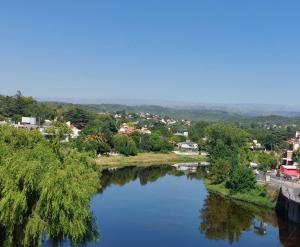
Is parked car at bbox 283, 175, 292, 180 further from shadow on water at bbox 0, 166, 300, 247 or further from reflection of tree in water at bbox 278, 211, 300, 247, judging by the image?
reflection of tree in water at bbox 278, 211, 300, 247

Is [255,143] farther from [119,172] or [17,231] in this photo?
[17,231]

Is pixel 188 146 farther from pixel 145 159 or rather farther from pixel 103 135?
pixel 103 135

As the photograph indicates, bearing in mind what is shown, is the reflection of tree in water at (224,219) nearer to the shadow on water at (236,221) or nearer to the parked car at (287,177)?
the shadow on water at (236,221)

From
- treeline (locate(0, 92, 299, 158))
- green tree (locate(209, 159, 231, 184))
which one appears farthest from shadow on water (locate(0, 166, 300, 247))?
treeline (locate(0, 92, 299, 158))

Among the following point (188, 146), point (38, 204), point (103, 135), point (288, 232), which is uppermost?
point (38, 204)

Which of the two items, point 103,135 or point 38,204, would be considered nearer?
A: point 38,204

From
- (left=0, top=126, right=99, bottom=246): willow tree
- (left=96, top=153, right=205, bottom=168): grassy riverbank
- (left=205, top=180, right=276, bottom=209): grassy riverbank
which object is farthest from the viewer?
(left=96, top=153, right=205, bottom=168): grassy riverbank

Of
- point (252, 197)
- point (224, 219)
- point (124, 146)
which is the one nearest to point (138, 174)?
point (124, 146)

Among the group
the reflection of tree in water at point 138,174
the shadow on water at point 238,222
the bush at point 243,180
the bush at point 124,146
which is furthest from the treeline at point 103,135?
the shadow on water at point 238,222
